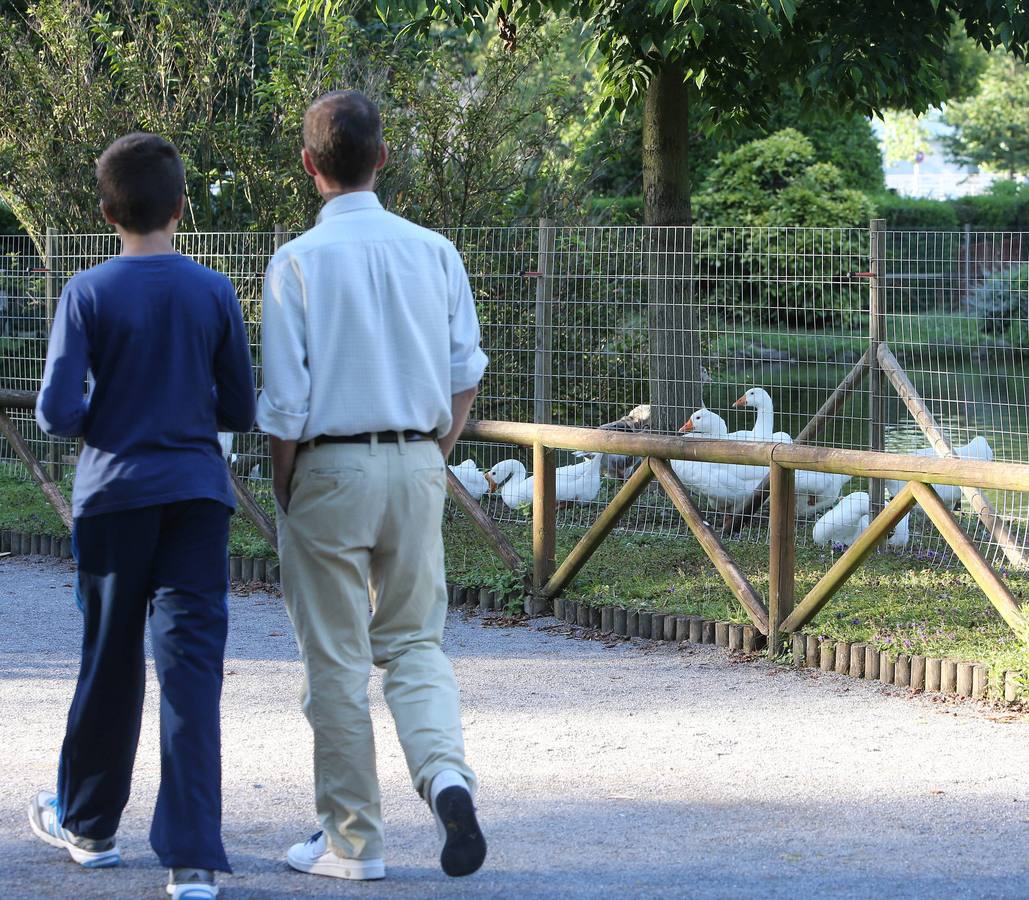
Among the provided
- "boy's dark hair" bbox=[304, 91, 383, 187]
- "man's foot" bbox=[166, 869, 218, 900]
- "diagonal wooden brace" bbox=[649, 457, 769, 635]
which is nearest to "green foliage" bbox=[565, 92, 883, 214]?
"diagonal wooden brace" bbox=[649, 457, 769, 635]

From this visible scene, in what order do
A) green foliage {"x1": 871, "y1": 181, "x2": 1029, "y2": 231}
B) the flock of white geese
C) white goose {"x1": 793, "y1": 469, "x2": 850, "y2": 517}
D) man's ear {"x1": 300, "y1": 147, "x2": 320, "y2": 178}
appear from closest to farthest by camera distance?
man's ear {"x1": 300, "y1": 147, "x2": 320, "y2": 178} → the flock of white geese → white goose {"x1": 793, "y1": 469, "x2": 850, "y2": 517} → green foliage {"x1": 871, "y1": 181, "x2": 1029, "y2": 231}

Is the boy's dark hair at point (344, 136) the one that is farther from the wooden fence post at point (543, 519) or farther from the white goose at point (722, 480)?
the white goose at point (722, 480)

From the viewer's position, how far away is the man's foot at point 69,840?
12.5 feet

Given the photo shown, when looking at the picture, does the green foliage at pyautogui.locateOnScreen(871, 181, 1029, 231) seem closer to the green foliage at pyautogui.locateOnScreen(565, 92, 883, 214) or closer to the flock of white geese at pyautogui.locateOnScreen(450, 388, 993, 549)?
the green foliage at pyautogui.locateOnScreen(565, 92, 883, 214)

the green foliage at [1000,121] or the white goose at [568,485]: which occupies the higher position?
the green foliage at [1000,121]

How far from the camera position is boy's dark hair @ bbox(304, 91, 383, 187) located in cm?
357

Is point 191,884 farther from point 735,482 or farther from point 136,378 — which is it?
point 735,482

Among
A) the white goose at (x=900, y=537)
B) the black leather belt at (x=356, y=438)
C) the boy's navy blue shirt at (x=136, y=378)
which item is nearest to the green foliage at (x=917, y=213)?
the white goose at (x=900, y=537)

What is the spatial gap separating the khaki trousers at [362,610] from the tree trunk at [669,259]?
5.68m

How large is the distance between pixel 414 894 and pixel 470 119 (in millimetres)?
9980

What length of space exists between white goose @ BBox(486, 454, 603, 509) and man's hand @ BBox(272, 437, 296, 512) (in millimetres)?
5645

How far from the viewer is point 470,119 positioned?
12.8m

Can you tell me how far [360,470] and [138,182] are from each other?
36.4 inches

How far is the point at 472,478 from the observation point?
9500mm
